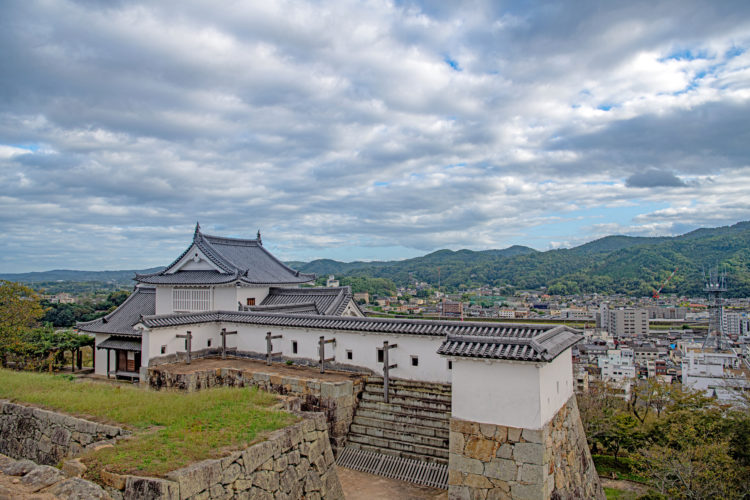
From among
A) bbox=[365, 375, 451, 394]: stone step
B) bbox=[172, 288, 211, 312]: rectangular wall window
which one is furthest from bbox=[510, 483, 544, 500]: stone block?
bbox=[172, 288, 211, 312]: rectangular wall window

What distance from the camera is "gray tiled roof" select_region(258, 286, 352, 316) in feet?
77.5

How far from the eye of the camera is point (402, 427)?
44.5 feet

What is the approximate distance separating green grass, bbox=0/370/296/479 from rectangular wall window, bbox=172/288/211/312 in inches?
384

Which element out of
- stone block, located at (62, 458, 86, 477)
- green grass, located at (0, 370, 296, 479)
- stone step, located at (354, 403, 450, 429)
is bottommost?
stone step, located at (354, 403, 450, 429)

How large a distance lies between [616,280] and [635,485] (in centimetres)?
15192

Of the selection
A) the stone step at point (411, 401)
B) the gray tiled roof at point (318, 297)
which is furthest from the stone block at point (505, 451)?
the gray tiled roof at point (318, 297)

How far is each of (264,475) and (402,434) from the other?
17.7ft

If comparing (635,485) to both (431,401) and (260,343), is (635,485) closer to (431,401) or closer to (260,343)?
(431,401)

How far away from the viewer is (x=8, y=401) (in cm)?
1216

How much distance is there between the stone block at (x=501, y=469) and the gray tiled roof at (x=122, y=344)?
58.5 feet

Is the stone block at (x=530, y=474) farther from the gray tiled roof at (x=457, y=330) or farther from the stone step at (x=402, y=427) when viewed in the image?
the stone step at (x=402, y=427)

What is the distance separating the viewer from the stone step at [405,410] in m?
13.4

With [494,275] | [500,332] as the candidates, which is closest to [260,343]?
[500,332]

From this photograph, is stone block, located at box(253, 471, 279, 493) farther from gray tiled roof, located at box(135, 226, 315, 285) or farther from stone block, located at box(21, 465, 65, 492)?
gray tiled roof, located at box(135, 226, 315, 285)
